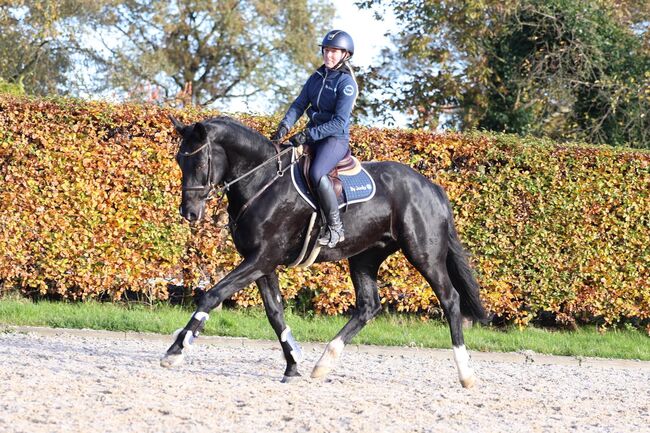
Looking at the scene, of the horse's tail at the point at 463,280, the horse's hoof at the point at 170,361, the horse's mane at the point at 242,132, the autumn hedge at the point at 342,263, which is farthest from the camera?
the autumn hedge at the point at 342,263

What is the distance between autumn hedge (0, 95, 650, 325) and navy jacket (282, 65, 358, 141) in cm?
382

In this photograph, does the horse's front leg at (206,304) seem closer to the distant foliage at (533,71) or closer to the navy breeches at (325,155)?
the navy breeches at (325,155)

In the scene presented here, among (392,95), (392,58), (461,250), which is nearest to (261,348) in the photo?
(461,250)

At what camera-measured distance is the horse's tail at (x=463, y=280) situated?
8.79 meters

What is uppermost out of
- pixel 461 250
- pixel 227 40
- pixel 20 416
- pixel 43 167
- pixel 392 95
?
pixel 227 40

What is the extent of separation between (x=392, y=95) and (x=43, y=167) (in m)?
10.4

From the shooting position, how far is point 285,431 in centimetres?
553

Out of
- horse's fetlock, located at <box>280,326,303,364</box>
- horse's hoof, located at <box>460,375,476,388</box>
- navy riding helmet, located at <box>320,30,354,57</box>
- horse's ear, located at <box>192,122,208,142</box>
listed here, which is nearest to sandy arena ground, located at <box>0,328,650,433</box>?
horse's hoof, located at <box>460,375,476,388</box>

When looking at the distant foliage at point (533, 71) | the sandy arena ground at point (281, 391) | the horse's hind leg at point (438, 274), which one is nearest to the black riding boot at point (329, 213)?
the horse's hind leg at point (438, 274)

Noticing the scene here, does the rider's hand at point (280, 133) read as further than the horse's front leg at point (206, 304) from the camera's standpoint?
Yes

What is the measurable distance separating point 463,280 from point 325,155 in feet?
6.71

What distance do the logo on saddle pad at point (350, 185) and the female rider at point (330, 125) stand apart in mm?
114

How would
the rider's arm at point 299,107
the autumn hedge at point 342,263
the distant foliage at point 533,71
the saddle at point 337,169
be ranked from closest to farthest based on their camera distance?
1. the saddle at point 337,169
2. the rider's arm at point 299,107
3. the autumn hedge at point 342,263
4. the distant foliage at point 533,71

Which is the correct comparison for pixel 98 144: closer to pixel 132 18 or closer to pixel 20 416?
pixel 20 416
